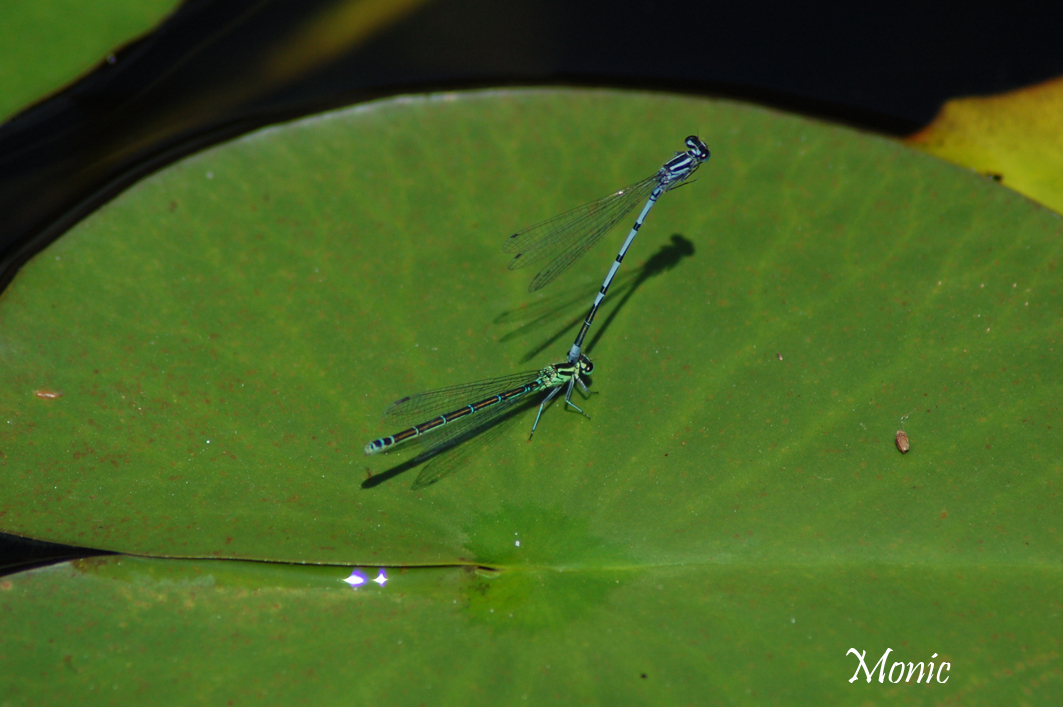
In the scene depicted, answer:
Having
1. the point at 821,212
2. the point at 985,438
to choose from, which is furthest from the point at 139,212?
the point at 985,438

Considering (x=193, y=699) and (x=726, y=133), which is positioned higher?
(x=726, y=133)

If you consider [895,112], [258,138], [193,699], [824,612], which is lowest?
[193,699]

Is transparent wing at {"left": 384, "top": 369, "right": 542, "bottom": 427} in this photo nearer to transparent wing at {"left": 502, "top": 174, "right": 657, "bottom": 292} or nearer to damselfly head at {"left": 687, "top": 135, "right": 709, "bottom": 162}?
transparent wing at {"left": 502, "top": 174, "right": 657, "bottom": 292}

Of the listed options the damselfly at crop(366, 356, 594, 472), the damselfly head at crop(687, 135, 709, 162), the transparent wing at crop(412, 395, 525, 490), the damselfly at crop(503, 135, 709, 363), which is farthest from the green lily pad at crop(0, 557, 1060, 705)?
the damselfly head at crop(687, 135, 709, 162)

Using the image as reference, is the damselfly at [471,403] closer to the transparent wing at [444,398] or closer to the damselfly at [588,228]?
the transparent wing at [444,398]

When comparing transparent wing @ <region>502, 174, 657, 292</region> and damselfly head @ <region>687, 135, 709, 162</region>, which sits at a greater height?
damselfly head @ <region>687, 135, 709, 162</region>

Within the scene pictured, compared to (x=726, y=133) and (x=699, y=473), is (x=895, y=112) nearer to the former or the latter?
(x=726, y=133)

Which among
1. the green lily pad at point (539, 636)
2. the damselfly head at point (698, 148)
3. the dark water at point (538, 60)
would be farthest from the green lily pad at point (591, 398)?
the dark water at point (538, 60)
